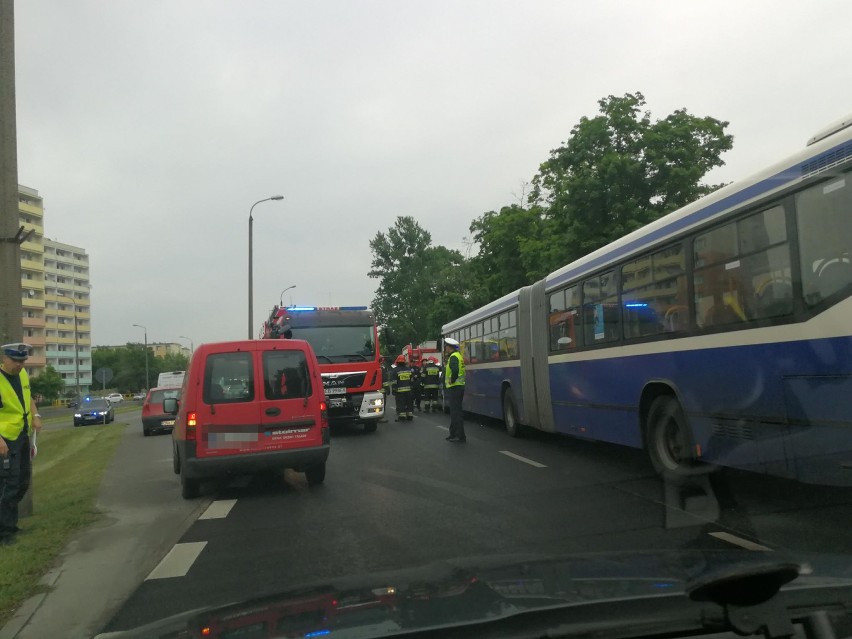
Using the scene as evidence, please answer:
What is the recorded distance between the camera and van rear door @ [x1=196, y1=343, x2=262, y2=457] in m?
9.66

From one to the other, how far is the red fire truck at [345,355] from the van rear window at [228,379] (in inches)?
288

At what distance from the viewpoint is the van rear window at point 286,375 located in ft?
33.1

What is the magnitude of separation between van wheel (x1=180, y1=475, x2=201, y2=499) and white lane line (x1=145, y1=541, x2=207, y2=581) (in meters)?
2.68

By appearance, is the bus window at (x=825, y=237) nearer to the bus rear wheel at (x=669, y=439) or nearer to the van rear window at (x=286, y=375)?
the bus rear wheel at (x=669, y=439)

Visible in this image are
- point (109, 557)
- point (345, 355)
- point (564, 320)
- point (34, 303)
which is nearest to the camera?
point (109, 557)

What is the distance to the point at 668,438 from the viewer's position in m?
8.91

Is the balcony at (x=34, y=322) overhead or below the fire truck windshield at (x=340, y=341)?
overhead

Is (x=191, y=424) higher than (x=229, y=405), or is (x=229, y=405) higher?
(x=229, y=405)

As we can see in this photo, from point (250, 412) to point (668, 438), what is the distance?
5025 millimetres

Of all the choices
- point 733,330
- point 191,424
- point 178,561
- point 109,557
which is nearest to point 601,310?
point 733,330

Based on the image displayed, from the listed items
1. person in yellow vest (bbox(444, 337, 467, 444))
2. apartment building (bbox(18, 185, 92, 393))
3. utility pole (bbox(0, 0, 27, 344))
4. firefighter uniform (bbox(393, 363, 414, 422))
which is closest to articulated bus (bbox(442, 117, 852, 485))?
person in yellow vest (bbox(444, 337, 467, 444))

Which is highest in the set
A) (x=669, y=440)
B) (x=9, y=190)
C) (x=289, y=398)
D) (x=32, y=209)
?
(x=32, y=209)

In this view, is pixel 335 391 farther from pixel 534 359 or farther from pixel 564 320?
pixel 564 320

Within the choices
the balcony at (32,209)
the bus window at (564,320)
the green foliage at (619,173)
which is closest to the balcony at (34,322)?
the balcony at (32,209)
